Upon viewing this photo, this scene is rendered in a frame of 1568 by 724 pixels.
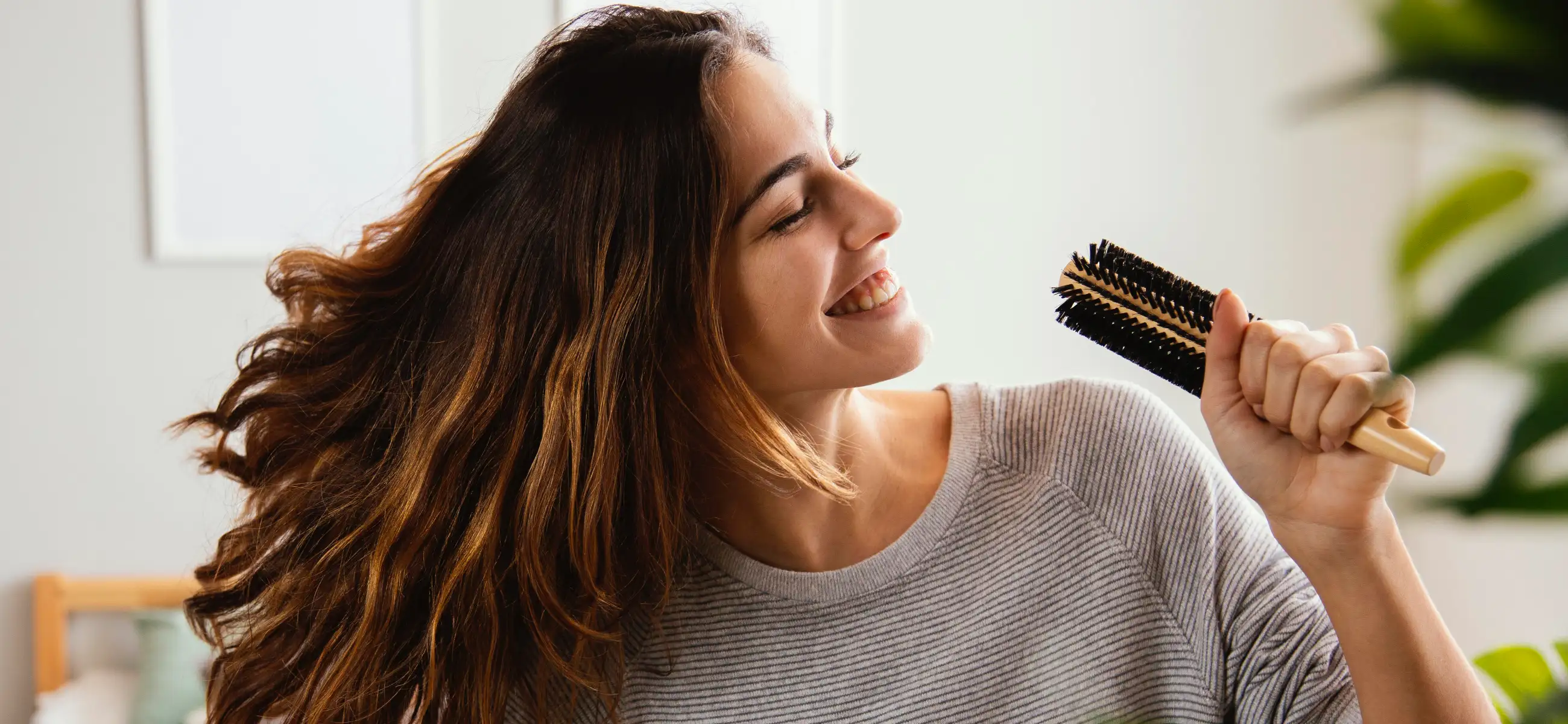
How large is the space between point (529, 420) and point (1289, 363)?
2.08 ft

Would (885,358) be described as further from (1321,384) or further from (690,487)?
(1321,384)

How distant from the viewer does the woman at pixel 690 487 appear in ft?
3.34

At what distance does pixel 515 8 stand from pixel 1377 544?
84.0 inches

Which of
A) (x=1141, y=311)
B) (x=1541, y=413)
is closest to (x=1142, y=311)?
(x=1141, y=311)

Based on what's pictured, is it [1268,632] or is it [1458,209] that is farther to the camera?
[1268,632]

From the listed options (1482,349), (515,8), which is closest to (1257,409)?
(1482,349)

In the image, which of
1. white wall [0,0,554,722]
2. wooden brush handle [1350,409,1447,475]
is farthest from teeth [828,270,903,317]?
white wall [0,0,554,722]

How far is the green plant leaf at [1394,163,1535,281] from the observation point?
15 centimetres

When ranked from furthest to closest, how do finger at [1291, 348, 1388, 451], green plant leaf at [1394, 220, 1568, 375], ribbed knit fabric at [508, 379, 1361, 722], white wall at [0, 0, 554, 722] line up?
white wall at [0, 0, 554, 722] → ribbed knit fabric at [508, 379, 1361, 722] → finger at [1291, 348, 1388, 451] → green plant leaf at [1394, 220, 1568, 375]

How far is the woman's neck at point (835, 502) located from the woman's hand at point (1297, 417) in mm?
387

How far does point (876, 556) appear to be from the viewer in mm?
1114

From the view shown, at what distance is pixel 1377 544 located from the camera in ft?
2.62

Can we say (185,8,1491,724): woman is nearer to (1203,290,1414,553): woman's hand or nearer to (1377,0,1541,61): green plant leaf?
(1203,290,1414,553): woman's hand

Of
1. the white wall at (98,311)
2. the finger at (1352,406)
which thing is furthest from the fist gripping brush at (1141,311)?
the white wall at (98,311)
